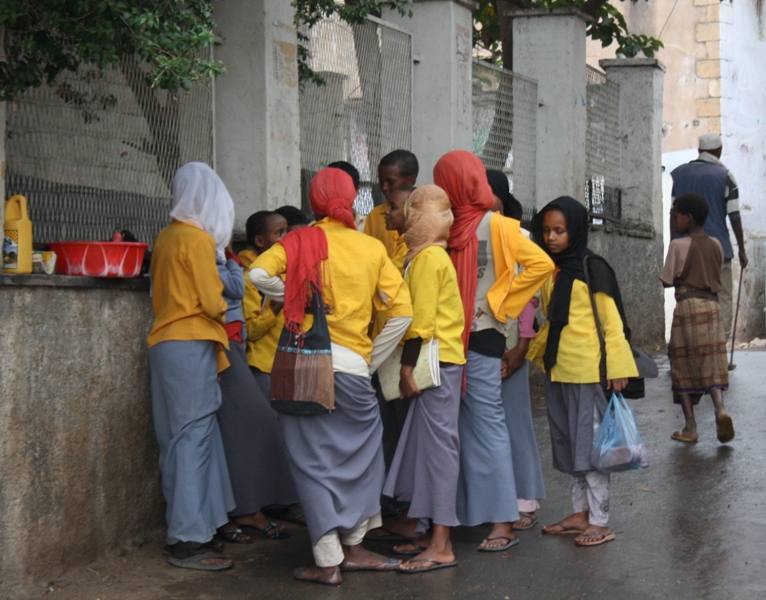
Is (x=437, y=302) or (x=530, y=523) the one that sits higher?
(x=437, y=302)

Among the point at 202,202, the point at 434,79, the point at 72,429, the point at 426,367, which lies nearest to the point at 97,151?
the point at 202,202

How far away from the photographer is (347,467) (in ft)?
15.8

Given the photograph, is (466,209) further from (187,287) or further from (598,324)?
(187,287)

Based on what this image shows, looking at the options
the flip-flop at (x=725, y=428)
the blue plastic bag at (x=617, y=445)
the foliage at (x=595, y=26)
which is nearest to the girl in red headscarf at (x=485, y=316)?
the blue plastic bag at (x=617, y=445)

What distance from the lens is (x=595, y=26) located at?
11.9 metres

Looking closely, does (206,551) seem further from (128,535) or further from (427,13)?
(427,13)

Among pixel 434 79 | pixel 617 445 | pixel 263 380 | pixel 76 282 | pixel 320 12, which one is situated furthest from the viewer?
pixel 434 79

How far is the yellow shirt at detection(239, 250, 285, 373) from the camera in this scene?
5.65 meters

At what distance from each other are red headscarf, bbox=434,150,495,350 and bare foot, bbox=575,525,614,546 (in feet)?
3.40

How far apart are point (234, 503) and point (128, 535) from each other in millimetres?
496

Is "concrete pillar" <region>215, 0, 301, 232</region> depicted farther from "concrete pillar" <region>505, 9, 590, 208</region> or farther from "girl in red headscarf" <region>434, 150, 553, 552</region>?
"concrete pillar" <region>505, 9, 590, 208</region>

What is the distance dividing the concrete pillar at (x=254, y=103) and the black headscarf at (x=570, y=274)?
6.14ft

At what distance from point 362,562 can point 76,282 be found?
1.70 meters

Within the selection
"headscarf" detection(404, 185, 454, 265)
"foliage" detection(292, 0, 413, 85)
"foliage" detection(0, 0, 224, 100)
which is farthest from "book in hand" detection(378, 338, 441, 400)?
"foliage" detection(292, 0, 413, 85)
